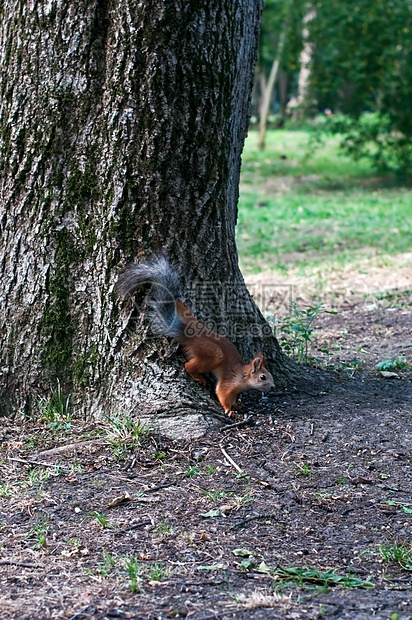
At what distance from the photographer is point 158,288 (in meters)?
3.70

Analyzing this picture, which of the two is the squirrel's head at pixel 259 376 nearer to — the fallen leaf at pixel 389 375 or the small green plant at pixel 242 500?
the small green plant at pixel 242 500

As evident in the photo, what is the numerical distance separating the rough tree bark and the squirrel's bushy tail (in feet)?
0.24

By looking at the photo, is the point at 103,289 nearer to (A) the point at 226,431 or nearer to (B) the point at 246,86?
(A) the point at 226,431

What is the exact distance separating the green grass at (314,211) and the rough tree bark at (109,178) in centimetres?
437

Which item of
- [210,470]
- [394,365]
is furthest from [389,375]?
[210,470]

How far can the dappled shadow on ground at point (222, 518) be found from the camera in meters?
2.51

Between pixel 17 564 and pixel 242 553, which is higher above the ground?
pixel 242 553

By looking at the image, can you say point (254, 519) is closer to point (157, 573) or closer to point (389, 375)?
point (157, 573)

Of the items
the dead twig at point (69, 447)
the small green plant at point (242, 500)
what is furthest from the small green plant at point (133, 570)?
the dead twig at point (69, 447)

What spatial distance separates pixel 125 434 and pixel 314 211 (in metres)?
9.23

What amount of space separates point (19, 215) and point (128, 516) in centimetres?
177

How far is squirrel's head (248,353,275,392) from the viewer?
12.7ft

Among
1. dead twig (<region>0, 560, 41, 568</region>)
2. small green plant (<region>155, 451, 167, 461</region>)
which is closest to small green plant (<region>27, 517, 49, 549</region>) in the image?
dead twig (<region>0, 560, 41, 568</region>)

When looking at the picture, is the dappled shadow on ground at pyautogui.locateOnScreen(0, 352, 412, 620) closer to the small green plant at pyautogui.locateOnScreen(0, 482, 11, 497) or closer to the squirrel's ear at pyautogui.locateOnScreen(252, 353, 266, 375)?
the small green plant at pyautogui.locateOnScreen(0, 482, 11, 497)
